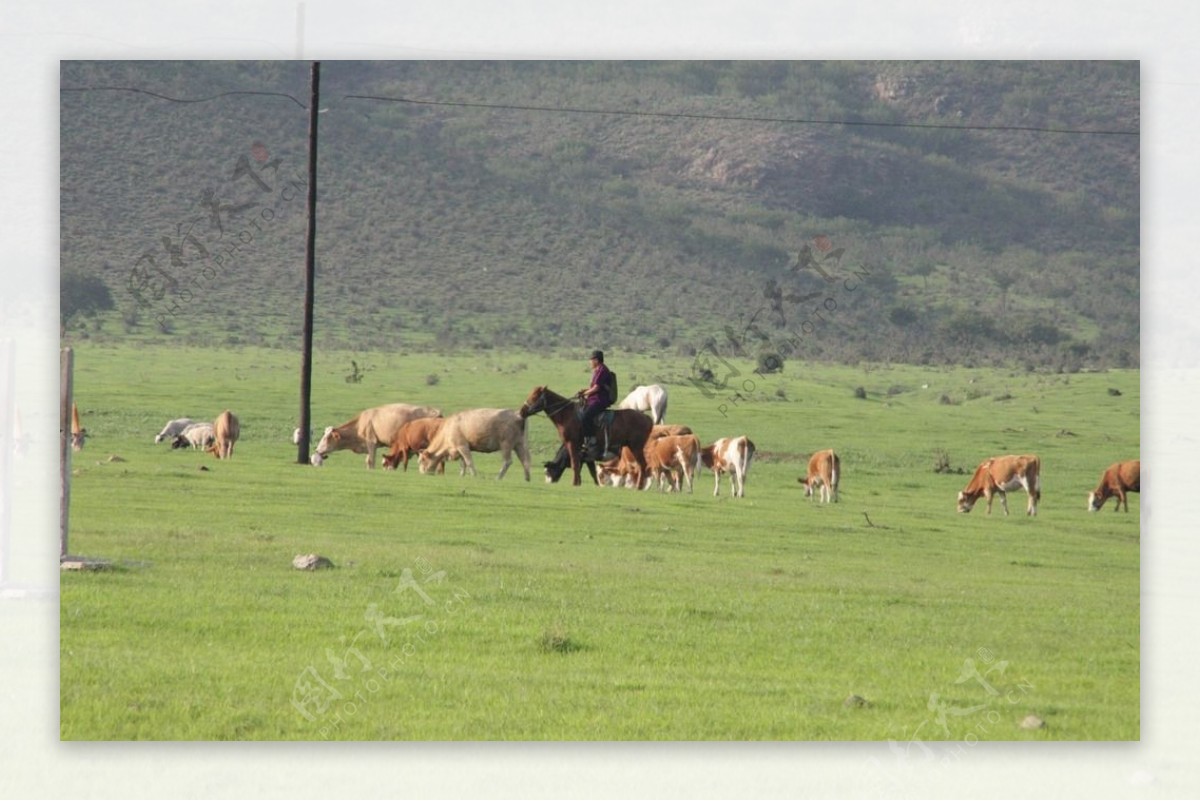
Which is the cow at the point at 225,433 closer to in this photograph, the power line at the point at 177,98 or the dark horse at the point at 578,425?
the power line at the point at 177,98

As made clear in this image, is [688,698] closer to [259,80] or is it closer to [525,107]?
[259,80]

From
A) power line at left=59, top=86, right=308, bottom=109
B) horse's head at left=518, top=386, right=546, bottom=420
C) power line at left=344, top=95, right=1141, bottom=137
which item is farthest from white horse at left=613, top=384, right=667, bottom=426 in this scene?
horse's head at left=518, top=386, right=546, bottom=420

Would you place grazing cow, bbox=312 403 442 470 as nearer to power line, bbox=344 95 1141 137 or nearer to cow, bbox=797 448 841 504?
power line, bbox=344 95 1141 137

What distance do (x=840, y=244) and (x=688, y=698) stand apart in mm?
21685

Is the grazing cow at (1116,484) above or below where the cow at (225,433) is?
below

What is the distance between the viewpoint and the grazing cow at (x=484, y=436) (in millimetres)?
21250

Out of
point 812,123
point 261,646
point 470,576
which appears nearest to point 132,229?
point 812,123

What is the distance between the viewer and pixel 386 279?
30984mm

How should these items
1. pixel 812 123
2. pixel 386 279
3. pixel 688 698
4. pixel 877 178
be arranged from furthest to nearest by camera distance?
1. pixel 386 279
2. pixel 877 178
3. pixel 812 123
4. pixel 688 698

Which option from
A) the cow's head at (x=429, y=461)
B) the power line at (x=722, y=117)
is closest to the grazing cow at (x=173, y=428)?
the cow's head at (x=429, y=461)

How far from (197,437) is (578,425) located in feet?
22.5

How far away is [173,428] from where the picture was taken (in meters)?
24.7

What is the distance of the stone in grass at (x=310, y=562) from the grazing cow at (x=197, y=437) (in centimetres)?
1214

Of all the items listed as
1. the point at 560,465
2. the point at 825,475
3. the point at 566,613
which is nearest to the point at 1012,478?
the point at 825,475
